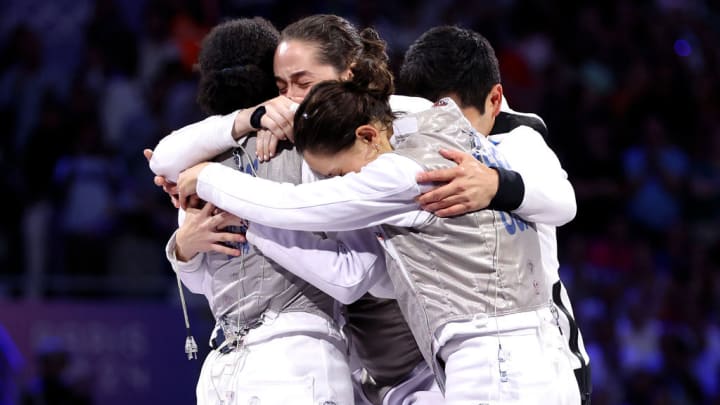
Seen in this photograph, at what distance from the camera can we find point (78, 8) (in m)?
7.57

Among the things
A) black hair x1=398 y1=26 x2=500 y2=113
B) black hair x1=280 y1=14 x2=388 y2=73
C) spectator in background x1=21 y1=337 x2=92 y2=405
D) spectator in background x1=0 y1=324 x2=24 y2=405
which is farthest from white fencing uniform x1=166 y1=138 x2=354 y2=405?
spectator in background x1=0 y1=324 x2=24 y2=405

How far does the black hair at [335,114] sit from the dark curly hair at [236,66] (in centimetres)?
29

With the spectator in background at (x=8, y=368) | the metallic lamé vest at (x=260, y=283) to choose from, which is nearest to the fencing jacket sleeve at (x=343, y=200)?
the metallic lamé vest at (x=260, y=283)

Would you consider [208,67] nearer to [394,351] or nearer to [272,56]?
[272,56]

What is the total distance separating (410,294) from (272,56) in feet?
2.45

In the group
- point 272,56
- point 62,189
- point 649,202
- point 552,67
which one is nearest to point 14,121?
point 62,189

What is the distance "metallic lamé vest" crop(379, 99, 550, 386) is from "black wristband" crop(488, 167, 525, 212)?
23mm

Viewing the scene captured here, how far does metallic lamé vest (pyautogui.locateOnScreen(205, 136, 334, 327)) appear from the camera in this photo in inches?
102

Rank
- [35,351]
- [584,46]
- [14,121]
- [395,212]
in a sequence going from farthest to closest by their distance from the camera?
[584,46]
[14,121]
[35,351]
[395,212]

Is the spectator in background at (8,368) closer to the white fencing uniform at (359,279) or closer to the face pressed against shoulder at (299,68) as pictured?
the white fencing uniform at (359,279)

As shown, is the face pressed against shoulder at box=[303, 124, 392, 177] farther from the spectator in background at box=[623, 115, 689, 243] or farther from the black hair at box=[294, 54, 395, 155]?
the spectator in background at box=[623, 115, 689, 243]

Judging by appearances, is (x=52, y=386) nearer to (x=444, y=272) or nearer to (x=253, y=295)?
(x=253, y=295)

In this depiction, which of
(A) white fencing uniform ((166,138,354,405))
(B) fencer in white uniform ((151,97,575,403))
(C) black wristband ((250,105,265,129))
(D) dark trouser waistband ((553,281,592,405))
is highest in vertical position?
(C) black wristband ((250,105,265,129))

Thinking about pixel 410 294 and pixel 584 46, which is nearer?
pixel 410 294
